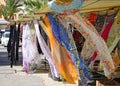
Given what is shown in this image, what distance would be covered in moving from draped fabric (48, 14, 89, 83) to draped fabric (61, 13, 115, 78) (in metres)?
0.74

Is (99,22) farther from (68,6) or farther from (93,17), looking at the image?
(68,6)

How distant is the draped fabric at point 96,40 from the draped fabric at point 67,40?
2.42 feet

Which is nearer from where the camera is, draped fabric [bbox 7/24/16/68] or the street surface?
the street surface

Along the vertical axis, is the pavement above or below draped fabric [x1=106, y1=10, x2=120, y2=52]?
below

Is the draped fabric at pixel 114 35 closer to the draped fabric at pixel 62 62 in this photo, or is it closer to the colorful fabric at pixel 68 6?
the colorful fabric at pixel 68 6

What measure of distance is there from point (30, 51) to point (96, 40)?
5905mm

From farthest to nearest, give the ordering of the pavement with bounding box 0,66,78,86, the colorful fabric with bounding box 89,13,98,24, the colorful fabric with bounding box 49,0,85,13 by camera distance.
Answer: the pavement with bounding box 0,66,78,86, the colorful fabric with bounding box 89,13,98,24, the colorful fabric with bounding box 49,0,85,13

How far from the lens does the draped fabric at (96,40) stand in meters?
6.38

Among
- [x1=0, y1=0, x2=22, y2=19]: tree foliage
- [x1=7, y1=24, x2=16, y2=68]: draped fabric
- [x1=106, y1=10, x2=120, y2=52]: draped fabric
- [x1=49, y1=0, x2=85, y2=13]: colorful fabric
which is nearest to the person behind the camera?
[x1=49, y1=0, x2=85, y2=13]: colorful fabric

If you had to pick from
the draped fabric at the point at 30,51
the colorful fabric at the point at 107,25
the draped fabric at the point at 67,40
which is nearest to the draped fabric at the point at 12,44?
the draped fabric at the point at 30,51

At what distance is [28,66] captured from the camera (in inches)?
481

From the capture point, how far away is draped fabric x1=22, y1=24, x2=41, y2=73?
473 inches

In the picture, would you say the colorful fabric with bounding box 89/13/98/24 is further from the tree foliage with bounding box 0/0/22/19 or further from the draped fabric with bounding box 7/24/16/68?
the tree foliage with bounding box 0/0/22/19

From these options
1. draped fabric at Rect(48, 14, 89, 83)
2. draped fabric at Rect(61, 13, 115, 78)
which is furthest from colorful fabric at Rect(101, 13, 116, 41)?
draped fabric at Rect(61, 13, 115, 78)
